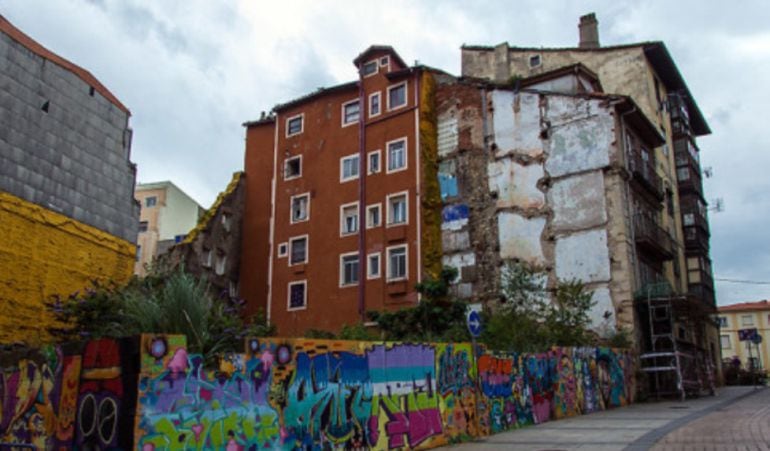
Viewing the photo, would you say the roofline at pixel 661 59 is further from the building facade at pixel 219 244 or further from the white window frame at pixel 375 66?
the building facade at pixel 219 244

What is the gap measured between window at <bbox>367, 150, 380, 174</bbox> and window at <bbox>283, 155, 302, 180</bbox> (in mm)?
4766

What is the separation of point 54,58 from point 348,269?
17475 millimetres

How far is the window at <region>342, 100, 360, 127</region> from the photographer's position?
35.6 meters

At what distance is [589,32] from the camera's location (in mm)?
37062

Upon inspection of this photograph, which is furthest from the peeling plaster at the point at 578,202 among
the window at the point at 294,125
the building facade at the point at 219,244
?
the building facade at the point at 219,244

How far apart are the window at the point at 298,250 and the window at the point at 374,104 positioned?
25.2 feet

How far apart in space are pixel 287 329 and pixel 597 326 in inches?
631

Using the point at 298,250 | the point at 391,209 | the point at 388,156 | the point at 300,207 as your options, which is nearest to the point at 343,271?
the point at 298,250

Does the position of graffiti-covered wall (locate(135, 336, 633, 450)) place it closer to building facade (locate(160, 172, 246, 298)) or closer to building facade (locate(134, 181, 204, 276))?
building facade (locate(160, 172, 246, 298))

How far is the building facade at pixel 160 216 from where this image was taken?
56.2 metres

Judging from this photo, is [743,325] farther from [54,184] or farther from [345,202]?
[54,184]

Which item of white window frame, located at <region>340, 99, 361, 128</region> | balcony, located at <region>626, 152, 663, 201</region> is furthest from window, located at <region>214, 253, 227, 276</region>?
balcony, located at <region>626, 152, 663, 201</region>

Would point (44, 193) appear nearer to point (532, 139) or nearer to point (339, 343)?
point (339, 343)

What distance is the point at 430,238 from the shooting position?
31406 mm
